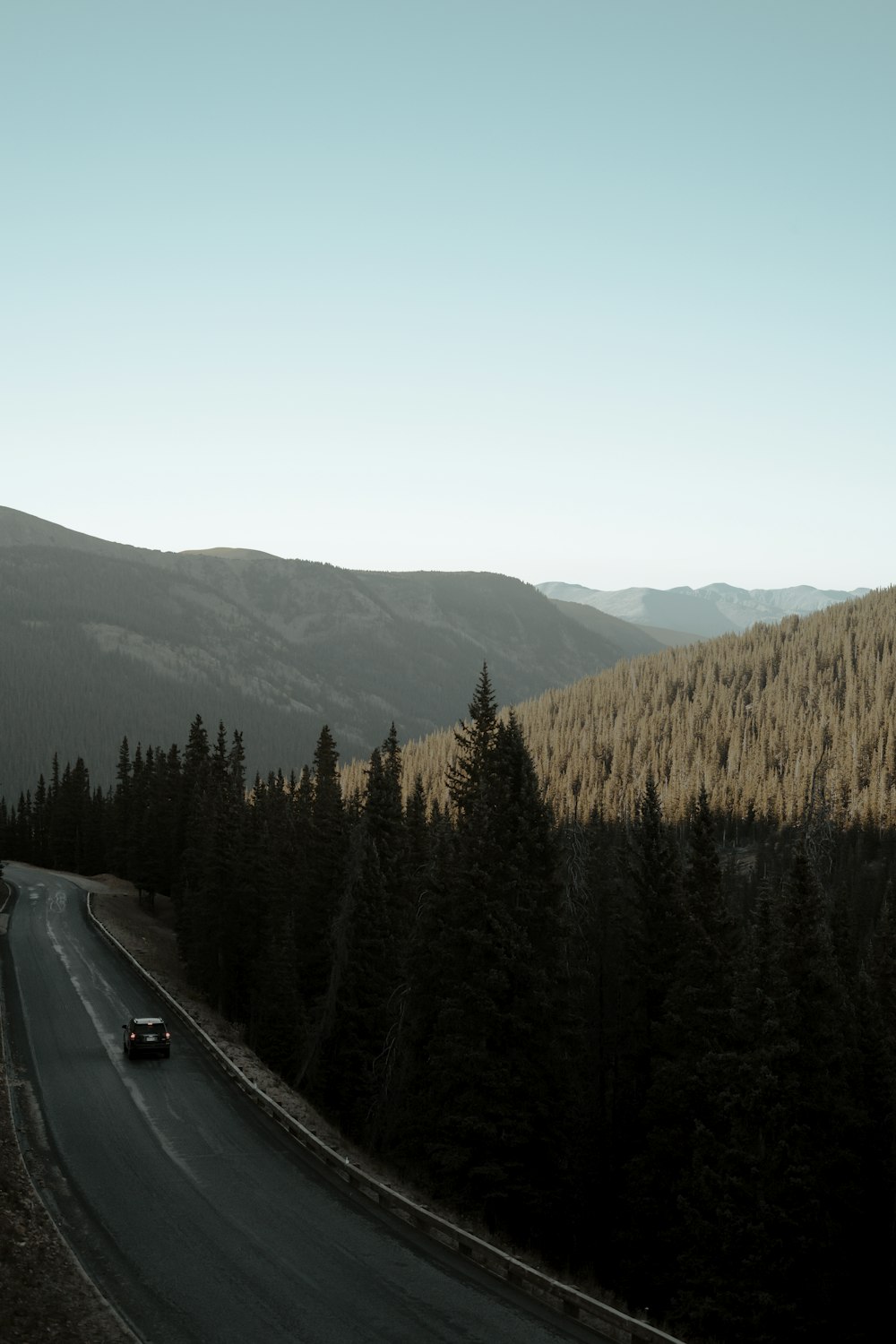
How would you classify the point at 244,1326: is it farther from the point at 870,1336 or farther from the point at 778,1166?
the point at 870,1336

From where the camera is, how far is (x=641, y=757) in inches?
6531

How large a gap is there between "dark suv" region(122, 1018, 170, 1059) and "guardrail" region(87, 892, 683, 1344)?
621 cm

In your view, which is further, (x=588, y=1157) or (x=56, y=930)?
(x=56, y=930)

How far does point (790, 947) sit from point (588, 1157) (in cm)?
1196

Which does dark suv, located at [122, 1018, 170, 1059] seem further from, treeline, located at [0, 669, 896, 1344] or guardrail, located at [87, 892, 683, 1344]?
guardrail, located at [87, 892, 683, 1344]

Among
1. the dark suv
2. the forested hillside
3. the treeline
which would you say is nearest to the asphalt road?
the dark suv

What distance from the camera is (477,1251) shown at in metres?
19.0

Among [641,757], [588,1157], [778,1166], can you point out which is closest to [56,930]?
[588,1157]

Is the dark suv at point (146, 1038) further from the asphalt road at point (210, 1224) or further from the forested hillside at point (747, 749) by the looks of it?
the forested hillside at point (747, 749)

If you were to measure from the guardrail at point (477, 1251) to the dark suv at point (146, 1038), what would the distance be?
20.4ft

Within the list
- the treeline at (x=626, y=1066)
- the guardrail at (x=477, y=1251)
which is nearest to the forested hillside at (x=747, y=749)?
the treeline at (x=626, y=1066)

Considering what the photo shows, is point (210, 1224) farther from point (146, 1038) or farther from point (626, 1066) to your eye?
point (626, 1066)

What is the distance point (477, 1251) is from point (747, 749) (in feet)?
478

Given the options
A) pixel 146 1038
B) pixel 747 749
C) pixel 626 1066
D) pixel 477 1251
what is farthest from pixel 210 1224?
pixel 747 749
